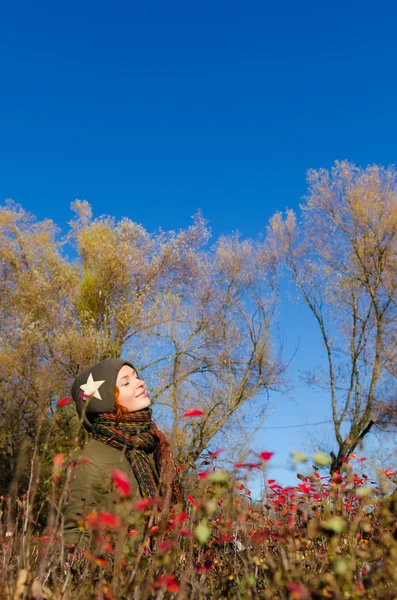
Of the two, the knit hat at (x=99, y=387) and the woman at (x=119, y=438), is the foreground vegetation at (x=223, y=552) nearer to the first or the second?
the woman at (x=119, y=438)

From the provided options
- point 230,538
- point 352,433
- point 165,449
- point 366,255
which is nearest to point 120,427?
point 165,449

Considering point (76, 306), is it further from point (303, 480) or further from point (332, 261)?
point (303, 480)

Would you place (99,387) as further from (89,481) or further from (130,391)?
(89,481)

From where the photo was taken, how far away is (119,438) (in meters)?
4.06

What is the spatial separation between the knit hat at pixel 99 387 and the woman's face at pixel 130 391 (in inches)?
3.5

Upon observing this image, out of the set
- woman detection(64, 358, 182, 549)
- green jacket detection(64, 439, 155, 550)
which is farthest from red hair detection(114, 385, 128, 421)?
green jacket detection(64, 439, 155, 550)

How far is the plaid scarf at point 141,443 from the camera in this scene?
12.9ft

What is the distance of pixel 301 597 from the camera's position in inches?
57.0

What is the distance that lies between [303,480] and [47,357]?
15184mm

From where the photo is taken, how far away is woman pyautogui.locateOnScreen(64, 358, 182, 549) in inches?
147

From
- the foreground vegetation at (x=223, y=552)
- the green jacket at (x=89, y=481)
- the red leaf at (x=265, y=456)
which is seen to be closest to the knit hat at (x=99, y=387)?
the green jacket at (x=89, y=481)

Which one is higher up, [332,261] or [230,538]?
[332,261]

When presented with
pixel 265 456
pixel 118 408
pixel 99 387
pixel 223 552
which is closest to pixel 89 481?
pixel 118 408

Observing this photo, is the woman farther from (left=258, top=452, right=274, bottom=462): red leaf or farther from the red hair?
(left=258, top=452, right=274, bottom=462): red leaf
